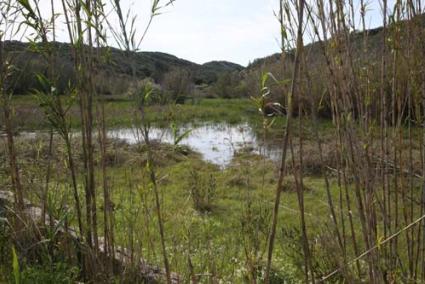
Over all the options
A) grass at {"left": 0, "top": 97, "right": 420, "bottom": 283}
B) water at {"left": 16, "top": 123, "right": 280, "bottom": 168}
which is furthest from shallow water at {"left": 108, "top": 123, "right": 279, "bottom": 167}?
grass at {"left": 0, "top": 97, "right": 420, "bottom": 283}

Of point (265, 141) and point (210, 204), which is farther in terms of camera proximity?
point (210, 204)

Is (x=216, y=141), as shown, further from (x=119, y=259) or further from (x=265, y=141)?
(x=265, y=141)

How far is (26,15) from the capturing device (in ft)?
7.17

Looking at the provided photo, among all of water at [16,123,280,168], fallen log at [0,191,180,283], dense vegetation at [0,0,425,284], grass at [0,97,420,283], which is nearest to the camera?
dense vegetation at [0,0,425,284]

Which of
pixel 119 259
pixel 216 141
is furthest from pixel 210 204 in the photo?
pixel 216 141

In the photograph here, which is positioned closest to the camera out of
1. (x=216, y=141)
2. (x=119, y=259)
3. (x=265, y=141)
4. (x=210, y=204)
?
(x=265, y=141)

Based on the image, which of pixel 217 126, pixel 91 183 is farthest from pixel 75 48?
pixel 217 126

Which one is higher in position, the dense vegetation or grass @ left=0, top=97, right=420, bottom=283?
the dense vegetation

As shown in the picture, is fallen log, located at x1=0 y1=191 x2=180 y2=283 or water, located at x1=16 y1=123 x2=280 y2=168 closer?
fallen log, located at x1=0 y1=191 x2=180 y2=283

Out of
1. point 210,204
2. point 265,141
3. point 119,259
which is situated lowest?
point 210,204

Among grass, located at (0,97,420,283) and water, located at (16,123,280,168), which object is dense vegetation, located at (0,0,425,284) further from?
water, located at (16,123,280,168)

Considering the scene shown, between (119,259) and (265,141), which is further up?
(265,141)

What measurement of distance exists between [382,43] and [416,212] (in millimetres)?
3883

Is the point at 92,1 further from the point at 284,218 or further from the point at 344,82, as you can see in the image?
the point at 284,218
